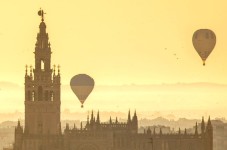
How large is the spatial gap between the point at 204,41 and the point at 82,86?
3517 cm

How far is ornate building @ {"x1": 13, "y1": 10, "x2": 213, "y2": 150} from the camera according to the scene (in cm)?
18562

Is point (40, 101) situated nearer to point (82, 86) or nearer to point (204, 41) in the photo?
→ point (82, 86)

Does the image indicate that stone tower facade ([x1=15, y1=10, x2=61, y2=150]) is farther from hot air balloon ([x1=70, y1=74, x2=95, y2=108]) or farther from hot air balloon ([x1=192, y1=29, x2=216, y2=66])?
hot air balloon ([x1=192, y1=29, x2=216, y2=66])

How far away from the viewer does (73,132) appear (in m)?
189

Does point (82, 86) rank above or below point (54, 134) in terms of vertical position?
above

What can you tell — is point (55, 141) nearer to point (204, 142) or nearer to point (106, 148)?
point (106, 148)

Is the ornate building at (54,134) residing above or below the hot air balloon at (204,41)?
below

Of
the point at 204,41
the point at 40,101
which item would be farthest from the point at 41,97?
the point at 204,41

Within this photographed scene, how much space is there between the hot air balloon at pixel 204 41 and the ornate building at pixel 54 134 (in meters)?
29.7

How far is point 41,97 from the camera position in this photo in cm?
18625

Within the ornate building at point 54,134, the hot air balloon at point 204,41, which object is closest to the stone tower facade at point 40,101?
the ornate building at point 54,134

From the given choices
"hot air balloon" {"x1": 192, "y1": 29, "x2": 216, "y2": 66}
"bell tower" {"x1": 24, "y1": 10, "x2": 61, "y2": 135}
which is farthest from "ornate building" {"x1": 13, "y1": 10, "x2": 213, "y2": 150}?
"hot air balloon" {"x1": 192, "y1": 29, "x2": 216, "y2": 66}

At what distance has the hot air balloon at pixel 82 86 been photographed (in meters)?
188

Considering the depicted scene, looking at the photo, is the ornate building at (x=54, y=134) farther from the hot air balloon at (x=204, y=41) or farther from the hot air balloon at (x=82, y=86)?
the hot air balloon at (x=204, y=41)
